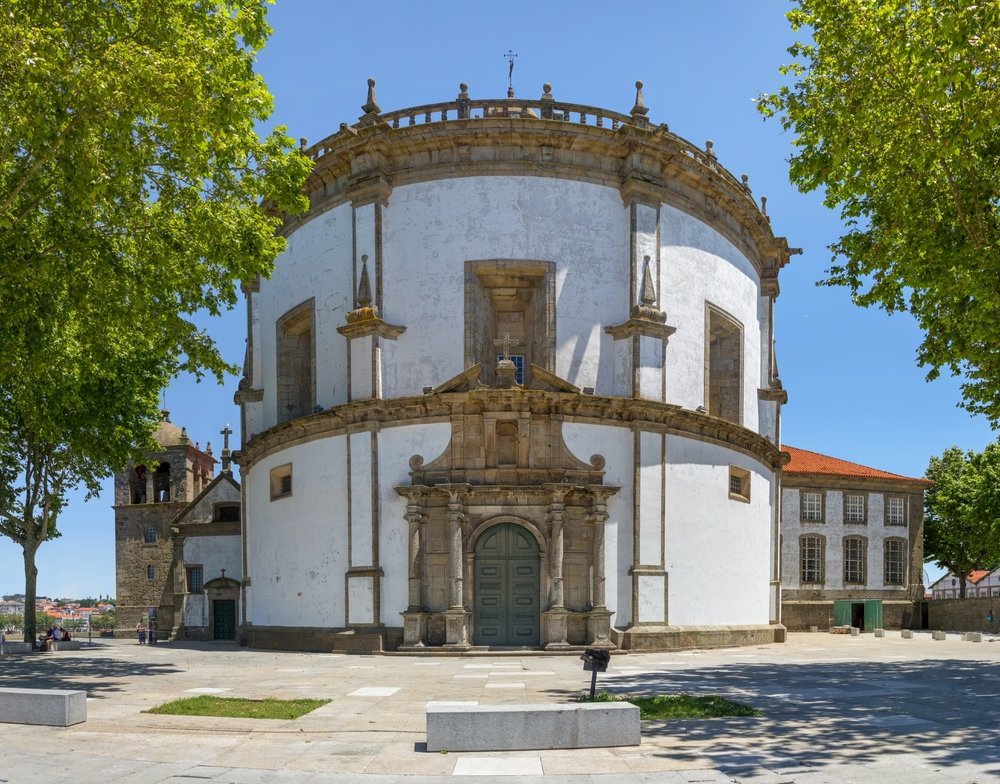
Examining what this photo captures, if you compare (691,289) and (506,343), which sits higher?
(691,289)

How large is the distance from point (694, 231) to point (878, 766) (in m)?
22.0

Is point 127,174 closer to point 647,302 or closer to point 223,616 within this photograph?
point 647,302

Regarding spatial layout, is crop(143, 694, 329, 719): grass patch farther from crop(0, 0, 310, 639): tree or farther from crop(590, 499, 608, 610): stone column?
crop(590, 499, 608, 610): stone column

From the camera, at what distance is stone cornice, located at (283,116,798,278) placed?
88.5 ft

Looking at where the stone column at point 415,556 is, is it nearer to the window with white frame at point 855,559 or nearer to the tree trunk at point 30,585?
the tree trunk at point 30,585

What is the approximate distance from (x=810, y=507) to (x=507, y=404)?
99.6ft

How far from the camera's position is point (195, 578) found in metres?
40.2

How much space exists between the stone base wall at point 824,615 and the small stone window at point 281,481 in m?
27.7

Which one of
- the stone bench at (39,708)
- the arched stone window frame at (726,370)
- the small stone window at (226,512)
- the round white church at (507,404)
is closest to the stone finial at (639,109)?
the round white church at (507,404)

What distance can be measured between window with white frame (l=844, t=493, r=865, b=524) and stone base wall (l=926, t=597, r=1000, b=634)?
20.0ft

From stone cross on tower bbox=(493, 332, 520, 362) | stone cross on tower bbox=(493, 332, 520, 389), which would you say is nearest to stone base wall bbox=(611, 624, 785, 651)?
stone cross on tower bbox=(493, 332, 520, 389)

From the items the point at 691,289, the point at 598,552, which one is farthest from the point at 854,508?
the point at 598,552

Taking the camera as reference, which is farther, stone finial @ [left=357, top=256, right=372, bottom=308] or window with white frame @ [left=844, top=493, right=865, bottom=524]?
window with white frame @ [left=844, top=493, right=865, bottom=524]

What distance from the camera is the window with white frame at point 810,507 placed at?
49.3 m
